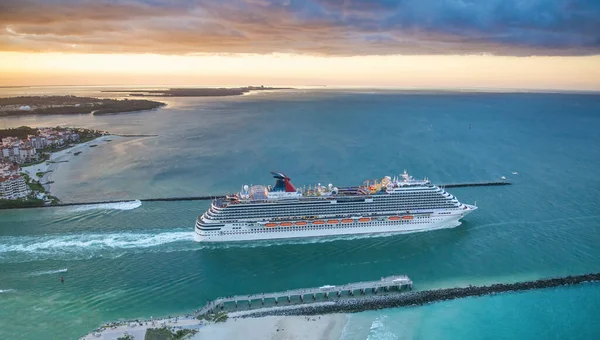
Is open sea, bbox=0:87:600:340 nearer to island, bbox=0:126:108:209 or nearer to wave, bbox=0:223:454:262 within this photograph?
wave, bbox=0:223:454:262

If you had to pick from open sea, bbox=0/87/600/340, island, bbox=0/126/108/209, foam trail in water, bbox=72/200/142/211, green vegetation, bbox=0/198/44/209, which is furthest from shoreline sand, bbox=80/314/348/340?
island, bbox=0/126/108/209

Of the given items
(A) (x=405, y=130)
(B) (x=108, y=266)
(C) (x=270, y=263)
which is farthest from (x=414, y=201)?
(A) (x=405, y=130)

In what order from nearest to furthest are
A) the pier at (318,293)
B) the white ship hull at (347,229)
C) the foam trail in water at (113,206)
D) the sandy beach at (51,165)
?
the pier at (318,293)
the white ship hull at (347,229)
the foam trail in water at (113,206)
the sandy beach at (51,165)

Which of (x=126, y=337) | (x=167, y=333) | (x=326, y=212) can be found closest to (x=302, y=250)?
(x=326, y=212)

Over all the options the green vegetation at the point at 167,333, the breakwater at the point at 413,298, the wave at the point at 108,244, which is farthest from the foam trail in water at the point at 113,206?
the breakwater at the point at 413,298

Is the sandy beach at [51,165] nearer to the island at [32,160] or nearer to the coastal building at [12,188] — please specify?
the island at [32,160]

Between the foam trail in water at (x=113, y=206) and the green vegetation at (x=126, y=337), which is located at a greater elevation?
the foam trail in water at (x=113, y=206)

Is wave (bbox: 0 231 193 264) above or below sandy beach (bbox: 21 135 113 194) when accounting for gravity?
below
